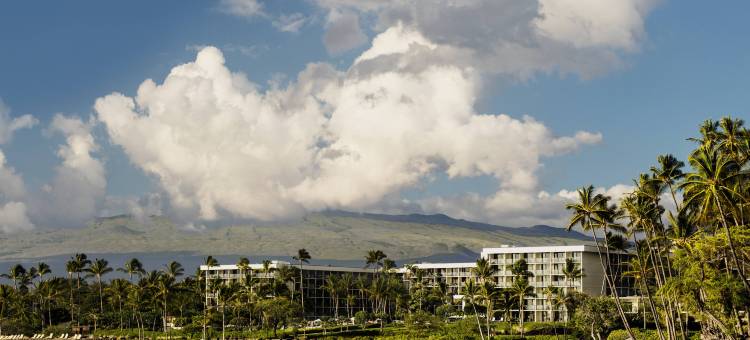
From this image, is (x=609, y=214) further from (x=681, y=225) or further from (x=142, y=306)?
(x=142, y=306)

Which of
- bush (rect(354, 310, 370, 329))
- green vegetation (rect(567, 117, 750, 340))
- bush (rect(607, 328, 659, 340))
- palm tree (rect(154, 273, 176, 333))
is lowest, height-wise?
bush (rect(354, 310, 370, 329))

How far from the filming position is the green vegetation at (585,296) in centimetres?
7281

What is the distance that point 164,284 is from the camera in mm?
150500

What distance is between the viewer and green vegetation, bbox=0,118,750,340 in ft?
239

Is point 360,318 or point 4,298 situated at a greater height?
point 4,298

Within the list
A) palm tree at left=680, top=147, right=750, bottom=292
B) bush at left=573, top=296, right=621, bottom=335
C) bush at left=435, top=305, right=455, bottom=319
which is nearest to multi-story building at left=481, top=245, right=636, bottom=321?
bush at left=435, top=305, right=455, bottom=319

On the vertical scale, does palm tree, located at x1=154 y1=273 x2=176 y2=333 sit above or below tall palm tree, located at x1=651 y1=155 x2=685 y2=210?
below

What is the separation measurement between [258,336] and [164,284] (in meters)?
21.1

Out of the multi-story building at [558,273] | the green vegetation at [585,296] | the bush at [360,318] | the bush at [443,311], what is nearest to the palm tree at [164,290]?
the green vegetation at [585,296]

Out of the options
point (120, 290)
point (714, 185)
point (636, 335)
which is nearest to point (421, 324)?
point (636, 335)

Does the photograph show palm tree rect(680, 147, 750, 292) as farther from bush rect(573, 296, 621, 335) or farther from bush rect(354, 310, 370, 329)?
bush rect(354, 310, 370, 329)

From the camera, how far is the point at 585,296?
438 feet

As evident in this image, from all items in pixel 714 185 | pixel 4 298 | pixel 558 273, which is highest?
pixel 714 185

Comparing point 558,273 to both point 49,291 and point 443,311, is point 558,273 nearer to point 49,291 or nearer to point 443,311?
point 443,311
